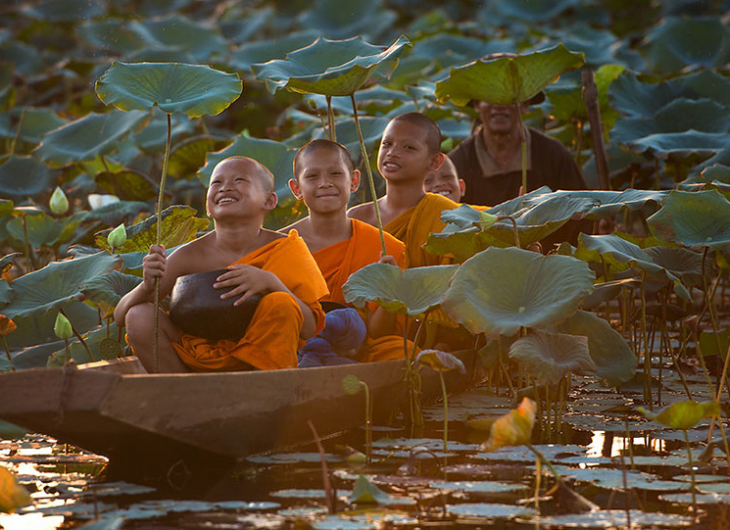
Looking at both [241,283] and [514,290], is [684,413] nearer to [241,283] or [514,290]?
[514,290]

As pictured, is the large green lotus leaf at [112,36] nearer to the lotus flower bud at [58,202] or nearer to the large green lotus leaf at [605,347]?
the lotus flower bud at [58,202]

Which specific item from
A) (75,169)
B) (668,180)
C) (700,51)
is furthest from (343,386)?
(700,51)

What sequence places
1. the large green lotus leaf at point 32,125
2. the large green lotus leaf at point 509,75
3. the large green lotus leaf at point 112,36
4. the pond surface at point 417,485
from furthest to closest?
the large green lotus leaf at point 112,36 < the large green lotus leaf at point 32,125 < the large green lotus leaf at point 509,75 < the pond surface at point 417,485

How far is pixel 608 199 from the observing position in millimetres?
4309

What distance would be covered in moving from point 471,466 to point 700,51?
8.78 meters

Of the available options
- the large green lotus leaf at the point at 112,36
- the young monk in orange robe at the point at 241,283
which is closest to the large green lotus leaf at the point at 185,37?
the large green lotus leaf at the point at 112,36

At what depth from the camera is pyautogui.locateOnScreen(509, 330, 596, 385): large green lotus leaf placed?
3500 mm

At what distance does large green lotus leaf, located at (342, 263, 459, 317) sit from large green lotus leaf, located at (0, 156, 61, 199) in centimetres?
482

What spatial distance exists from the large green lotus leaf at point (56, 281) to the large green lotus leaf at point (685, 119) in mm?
4206

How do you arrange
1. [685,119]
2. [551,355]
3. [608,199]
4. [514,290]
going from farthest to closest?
[685,119], [608,199], [514,290], [551,355]

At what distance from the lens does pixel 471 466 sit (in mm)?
3373

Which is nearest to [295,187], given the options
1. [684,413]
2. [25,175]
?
[684,413]

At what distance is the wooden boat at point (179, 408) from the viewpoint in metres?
→ 3.03

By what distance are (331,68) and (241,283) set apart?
3.05ft
